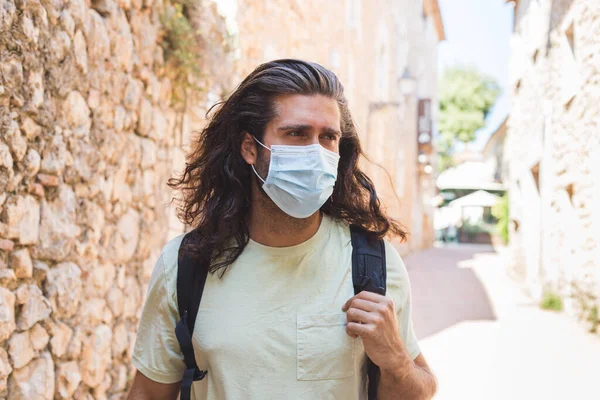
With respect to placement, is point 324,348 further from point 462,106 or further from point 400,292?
point 462,106

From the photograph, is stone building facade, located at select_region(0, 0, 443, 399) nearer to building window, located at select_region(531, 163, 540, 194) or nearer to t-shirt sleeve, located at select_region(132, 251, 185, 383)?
t-shirt sleeve, located at select_region(132, 251, 185, 383)

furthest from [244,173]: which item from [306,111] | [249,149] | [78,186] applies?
[78,186]

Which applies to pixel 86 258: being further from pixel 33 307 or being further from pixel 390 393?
pixel 390 393

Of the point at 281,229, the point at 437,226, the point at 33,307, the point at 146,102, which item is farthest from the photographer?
the point at 437,226

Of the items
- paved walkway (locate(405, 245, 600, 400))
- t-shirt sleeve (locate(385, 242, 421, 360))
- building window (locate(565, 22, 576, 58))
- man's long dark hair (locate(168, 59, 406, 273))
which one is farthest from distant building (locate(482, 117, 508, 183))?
t-shirt sleeve (locate(385, 242, 421, 360))

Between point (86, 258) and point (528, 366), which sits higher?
point (86, 258)

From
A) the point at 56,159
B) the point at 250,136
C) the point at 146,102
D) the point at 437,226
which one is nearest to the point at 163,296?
the point at 250,136

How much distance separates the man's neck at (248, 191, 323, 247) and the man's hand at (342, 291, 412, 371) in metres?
0.27

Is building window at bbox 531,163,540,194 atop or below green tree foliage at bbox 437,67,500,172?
below

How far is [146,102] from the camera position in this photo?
4.08 meters

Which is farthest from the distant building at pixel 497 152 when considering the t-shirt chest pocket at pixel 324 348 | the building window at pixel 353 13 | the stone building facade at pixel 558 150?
the t-shirt chest pocket at pixel 324 348

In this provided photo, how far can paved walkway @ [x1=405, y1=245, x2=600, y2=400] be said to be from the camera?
5.11 meters

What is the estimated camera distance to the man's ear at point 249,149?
191 centimetres

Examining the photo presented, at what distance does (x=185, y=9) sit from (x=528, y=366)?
14.9ft
